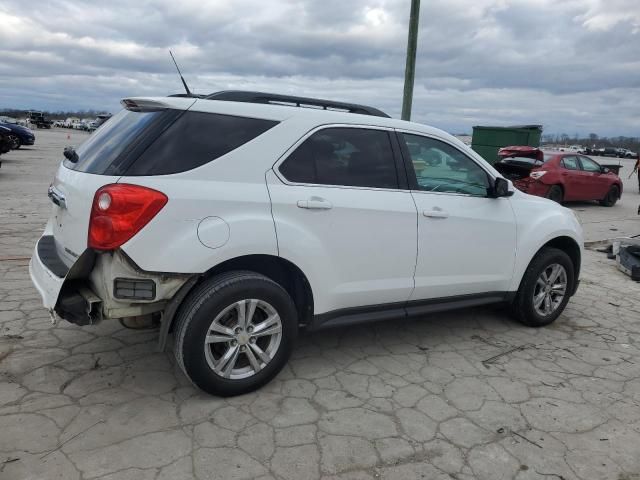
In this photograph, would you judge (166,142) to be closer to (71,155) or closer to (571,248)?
(71,155)

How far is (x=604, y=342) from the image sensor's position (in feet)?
14.5

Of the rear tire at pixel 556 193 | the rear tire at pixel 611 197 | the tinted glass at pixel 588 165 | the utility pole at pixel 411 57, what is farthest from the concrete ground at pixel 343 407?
the rear tire at pixel 611 197

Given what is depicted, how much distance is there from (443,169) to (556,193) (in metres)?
10.4

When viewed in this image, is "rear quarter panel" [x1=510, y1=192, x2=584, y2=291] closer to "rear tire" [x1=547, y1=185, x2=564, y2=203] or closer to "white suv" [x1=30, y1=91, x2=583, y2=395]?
"white suv" [x1=30, y1=91, x2=583, y2=395]

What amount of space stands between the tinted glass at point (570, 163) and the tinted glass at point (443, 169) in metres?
10.5

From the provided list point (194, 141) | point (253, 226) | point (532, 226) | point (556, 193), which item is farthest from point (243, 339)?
point (556, 193)

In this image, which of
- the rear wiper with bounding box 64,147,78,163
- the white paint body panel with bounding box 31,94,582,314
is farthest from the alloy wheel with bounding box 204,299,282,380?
the rear wiper with bounding box 64,147,78,163

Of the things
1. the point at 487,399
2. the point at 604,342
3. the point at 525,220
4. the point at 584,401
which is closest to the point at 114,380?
the point at 487,399

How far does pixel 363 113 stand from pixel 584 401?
251 centimetres

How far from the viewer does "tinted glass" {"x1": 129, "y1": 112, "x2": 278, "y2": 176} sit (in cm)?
289

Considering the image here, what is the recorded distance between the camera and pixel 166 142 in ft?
9.66

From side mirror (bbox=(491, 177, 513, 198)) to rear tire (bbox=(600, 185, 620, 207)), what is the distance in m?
12.6

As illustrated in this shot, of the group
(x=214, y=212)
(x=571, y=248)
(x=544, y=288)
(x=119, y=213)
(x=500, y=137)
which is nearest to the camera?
(x=119, y=213)

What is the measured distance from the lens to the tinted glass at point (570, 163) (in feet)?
43.8
